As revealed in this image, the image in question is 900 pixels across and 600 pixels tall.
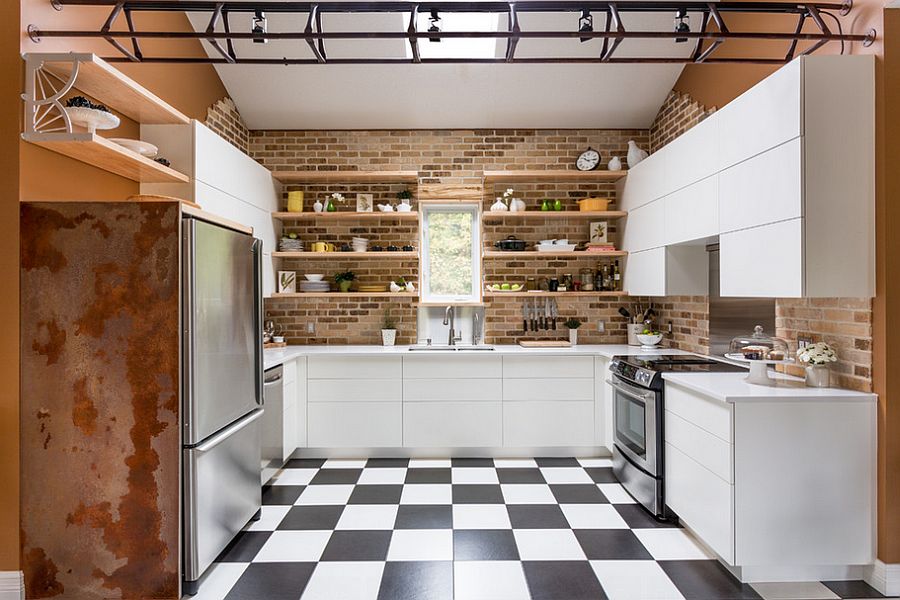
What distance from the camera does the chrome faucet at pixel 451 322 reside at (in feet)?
16.1

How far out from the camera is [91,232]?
7.55ft

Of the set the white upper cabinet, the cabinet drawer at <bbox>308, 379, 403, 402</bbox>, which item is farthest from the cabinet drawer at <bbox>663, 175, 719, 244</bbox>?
the cabinet drawer at <bbox>308, 379, 403, 402</bbox>

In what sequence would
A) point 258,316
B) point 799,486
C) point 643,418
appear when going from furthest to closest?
1. point 643,418
2. point 258,316
3. point 799,486

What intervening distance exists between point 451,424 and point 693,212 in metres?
2.39

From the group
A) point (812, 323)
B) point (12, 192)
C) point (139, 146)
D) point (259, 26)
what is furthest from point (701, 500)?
point (12, 192)

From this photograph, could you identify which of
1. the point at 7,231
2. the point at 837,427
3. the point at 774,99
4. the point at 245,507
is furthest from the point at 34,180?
the point at 837,427

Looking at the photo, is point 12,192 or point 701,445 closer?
point 12,192

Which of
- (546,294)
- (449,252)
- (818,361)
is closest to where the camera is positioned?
(818,361)

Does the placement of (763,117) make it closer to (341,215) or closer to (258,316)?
(258,316)

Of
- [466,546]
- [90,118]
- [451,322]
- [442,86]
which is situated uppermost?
[442,86]

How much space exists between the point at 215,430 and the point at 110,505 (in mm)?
506

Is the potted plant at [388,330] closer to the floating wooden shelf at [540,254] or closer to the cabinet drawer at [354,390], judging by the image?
the cabinet drawer at [354,390]

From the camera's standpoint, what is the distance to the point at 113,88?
2.69 metres

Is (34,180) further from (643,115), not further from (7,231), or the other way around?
(643,115)
